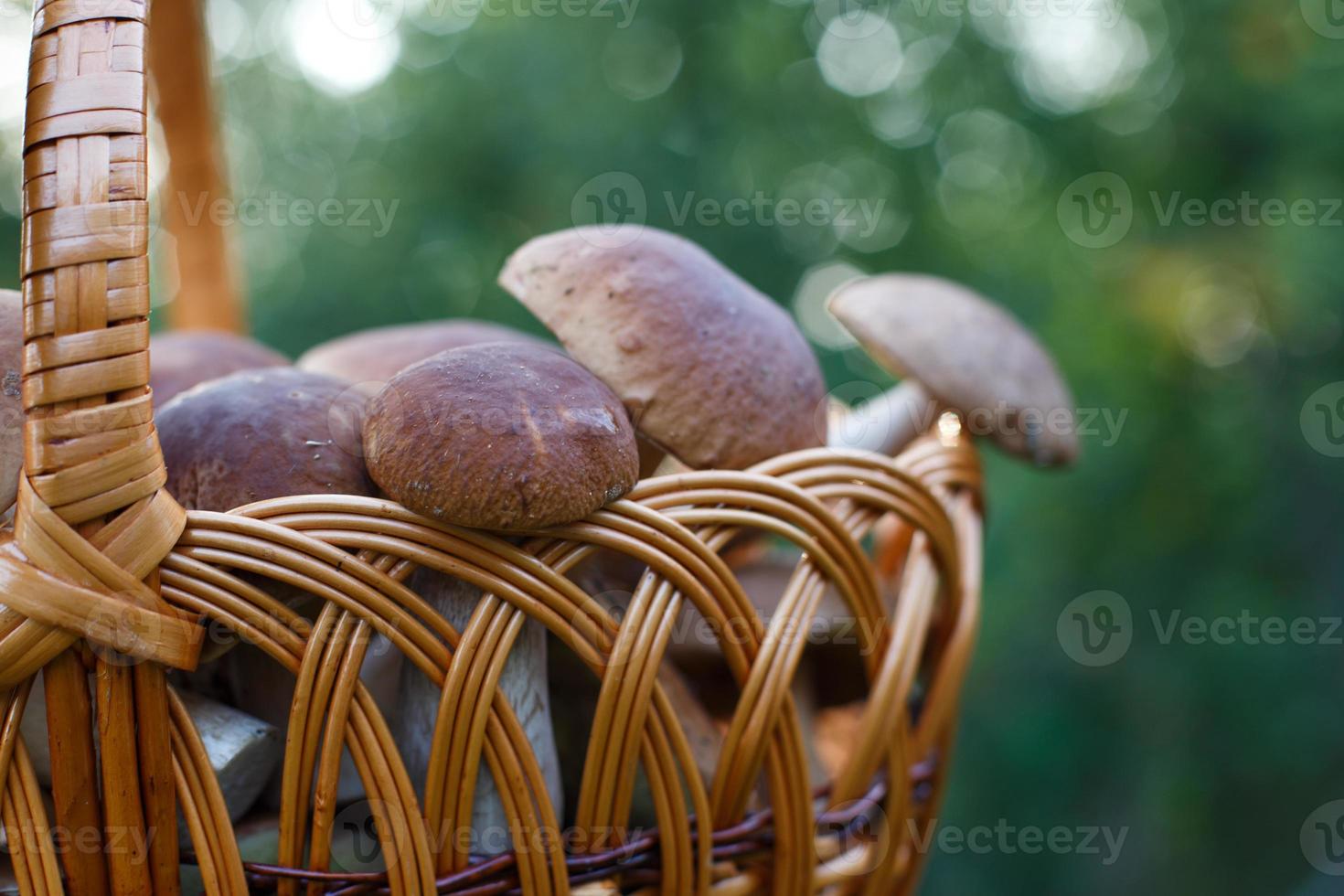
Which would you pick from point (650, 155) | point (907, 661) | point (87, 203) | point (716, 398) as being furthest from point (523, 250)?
point (650, 155)

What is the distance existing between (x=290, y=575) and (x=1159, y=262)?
2.20 m

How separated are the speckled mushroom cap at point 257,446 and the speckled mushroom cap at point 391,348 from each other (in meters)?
0.14

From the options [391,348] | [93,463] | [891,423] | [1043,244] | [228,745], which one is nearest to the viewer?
[93,463]

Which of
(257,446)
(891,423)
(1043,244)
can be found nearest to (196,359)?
(257,446)

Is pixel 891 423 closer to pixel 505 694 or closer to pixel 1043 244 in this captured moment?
pixel 505 694

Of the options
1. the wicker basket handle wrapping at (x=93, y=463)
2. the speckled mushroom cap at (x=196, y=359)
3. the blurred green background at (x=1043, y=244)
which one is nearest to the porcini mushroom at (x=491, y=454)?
the wicker basket handle wrapping at (x=93, y=463)

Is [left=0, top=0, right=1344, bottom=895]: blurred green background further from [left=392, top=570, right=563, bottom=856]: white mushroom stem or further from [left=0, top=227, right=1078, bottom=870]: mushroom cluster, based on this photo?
[left=392, top=570, right=563, bottom=856]: white mushroom stem

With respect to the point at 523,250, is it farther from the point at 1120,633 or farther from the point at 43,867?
the point at 1120,633

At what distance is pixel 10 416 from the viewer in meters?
0.50

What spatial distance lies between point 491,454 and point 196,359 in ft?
1.60

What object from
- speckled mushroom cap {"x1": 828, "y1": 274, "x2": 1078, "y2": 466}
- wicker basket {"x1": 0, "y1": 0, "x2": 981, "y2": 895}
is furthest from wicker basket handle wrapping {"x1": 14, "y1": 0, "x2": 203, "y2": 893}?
speckled mushroom cap {"x1": 828, "y1": 274, "x2": 1078, "y2": 466}

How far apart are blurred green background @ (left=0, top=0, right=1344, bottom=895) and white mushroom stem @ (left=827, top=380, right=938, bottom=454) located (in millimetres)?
981

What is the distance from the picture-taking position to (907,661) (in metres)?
0.66

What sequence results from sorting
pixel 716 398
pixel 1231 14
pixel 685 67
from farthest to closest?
pixel 685 67 → pixel 1231 14 → pixel 716 398
